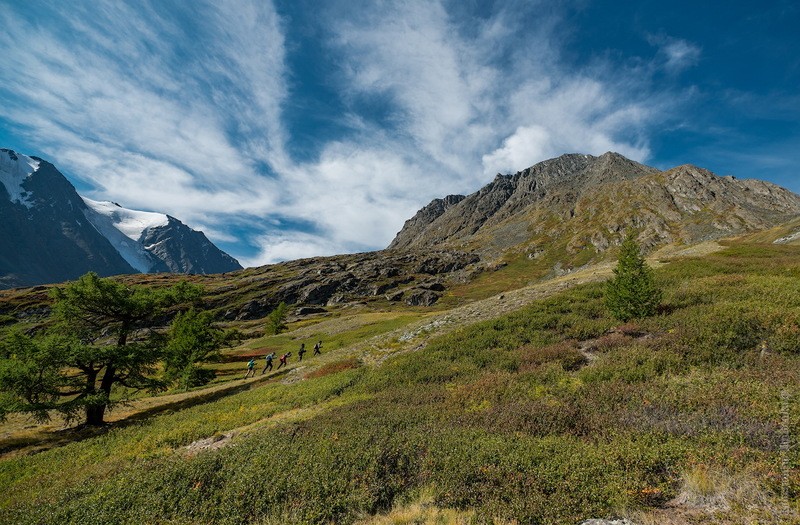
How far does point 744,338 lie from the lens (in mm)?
14242

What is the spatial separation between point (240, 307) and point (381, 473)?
182m

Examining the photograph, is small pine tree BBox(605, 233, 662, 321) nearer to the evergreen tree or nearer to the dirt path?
the dirt path

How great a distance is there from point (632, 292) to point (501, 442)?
53.3 ft

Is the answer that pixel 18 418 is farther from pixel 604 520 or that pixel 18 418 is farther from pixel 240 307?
pixel 240 307

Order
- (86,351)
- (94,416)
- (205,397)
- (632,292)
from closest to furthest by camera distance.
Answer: (632,292)
(86,351)
(94,416)
(205,397)

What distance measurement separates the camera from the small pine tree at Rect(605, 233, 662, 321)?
20.0m

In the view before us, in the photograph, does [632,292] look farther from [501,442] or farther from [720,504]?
[720,504]

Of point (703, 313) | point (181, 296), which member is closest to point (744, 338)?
point (703, 313)

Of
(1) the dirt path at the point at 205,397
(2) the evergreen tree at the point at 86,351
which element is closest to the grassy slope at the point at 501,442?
(1) the dirt path at the point at 205,397

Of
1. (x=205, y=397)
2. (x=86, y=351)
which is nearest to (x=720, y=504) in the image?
(x=86, y=351)

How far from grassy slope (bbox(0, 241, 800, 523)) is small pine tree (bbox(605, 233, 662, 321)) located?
134 centimetres

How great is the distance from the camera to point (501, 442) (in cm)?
853

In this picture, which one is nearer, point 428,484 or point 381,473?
point 428,484

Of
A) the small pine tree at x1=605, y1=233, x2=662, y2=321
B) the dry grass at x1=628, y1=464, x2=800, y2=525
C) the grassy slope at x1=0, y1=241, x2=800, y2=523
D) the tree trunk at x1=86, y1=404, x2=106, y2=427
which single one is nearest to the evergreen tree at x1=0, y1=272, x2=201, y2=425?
the tree trunk at x1=86, y1=404, x2=106, y2=427
